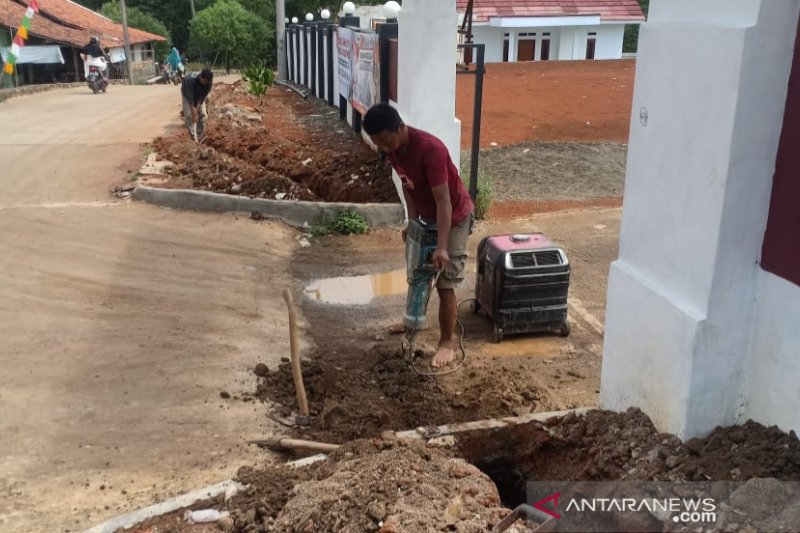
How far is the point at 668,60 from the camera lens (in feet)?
10.5

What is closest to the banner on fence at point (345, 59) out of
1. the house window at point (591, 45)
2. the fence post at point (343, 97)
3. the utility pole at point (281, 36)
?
the fence post at point (343, 97)

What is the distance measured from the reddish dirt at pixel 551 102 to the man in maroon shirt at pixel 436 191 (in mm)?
10088

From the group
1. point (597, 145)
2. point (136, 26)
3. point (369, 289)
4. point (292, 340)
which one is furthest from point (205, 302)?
point (136, 26)

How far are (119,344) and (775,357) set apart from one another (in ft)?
14.2

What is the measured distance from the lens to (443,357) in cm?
531

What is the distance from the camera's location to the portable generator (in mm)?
5562

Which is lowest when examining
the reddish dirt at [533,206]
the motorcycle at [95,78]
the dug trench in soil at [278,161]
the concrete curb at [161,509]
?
the concrete curb at [161,509]

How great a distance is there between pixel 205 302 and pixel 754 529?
15.8 ft

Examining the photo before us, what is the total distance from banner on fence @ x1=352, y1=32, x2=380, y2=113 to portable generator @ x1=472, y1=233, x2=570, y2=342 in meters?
5.50

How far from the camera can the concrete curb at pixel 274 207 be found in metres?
8.91

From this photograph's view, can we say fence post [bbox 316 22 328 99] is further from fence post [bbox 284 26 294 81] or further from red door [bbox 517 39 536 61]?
red door [bbox 517 39 536 61]

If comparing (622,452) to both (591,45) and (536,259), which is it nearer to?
(536,259)

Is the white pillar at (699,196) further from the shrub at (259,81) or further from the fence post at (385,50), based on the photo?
the shrub at (259,81)

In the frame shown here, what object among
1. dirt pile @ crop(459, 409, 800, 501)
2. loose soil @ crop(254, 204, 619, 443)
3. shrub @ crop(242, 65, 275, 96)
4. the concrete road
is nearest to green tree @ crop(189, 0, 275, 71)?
shrub @ crop(242, 65, 275, 96)
